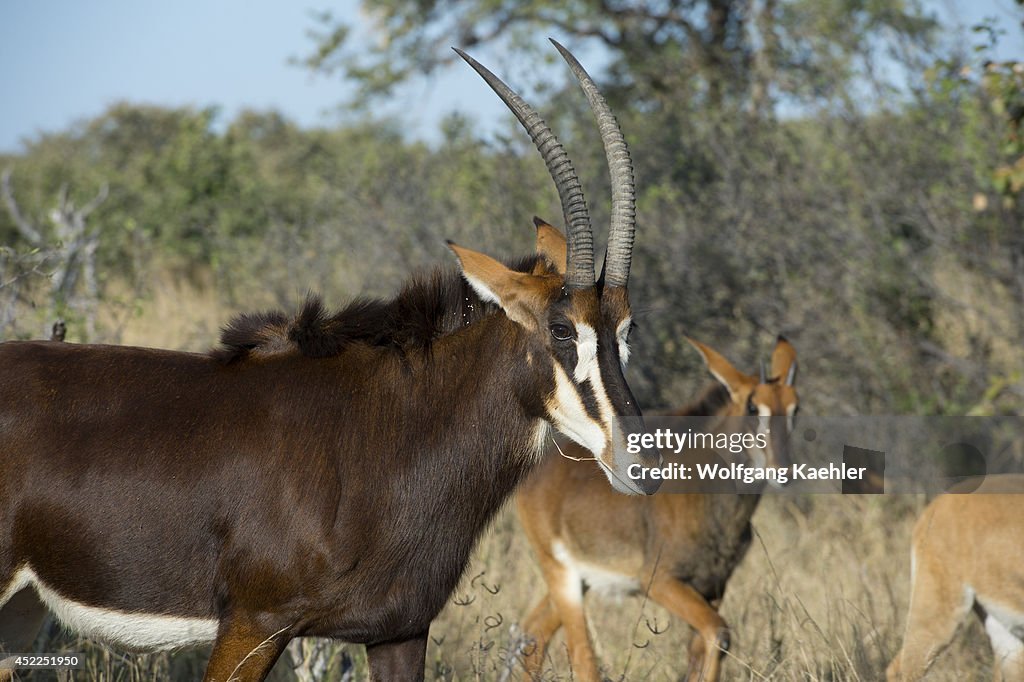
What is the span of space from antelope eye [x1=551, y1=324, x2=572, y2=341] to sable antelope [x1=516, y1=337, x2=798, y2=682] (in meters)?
3.03

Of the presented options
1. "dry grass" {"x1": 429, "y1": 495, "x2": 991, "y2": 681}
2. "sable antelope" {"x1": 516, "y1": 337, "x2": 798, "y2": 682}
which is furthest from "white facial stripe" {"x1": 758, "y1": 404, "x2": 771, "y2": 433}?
"dry grass" {"x1": 429, "y1": 495, "x2": 991, "y2": 681}

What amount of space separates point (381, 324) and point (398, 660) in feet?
3.98

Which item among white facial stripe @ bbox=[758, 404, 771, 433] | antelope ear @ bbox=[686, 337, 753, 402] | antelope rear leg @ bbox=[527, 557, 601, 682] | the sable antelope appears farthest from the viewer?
antelope ear @ bbox=[686, 337, 753, 402]

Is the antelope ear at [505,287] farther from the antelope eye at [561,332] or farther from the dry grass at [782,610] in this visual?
the dry grass at [782,610]

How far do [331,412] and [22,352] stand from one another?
109 centimetres

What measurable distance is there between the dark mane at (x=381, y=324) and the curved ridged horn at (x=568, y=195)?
32cm

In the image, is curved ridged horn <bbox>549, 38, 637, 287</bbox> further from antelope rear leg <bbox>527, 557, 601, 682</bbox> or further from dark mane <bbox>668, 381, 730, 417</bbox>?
dark mane <bbox>668, 381, 730, 417</bbox>

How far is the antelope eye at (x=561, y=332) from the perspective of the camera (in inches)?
153

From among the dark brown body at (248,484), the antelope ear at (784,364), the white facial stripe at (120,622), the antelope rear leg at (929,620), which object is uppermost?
the dark brown body at (248,484)

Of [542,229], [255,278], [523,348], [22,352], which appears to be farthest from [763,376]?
[255,278]

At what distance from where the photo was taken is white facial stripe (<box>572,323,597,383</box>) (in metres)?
3.82

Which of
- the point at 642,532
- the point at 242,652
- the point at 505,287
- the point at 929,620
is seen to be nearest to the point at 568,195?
the point at 505,287

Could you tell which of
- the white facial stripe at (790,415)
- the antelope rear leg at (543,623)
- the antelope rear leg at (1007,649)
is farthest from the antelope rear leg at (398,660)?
the white facial stripe at (790,415)

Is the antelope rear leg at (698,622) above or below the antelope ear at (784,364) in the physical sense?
below
